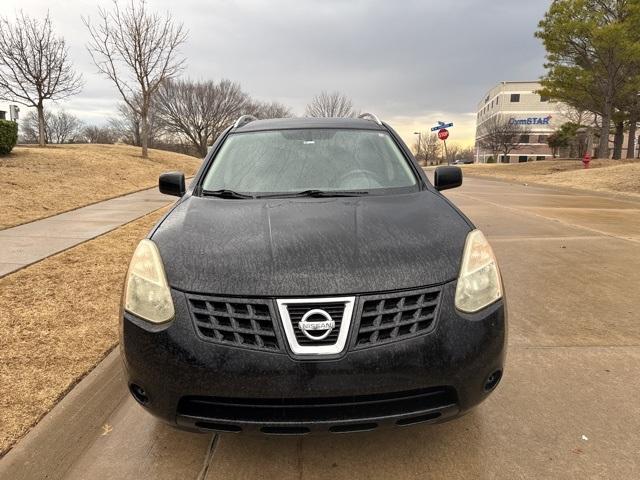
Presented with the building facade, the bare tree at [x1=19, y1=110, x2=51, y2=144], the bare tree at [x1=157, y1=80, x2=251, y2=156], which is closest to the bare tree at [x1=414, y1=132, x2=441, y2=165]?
the building facade

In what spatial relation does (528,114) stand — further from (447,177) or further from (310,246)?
(310,246)

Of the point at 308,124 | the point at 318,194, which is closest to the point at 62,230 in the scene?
the point at 308,124

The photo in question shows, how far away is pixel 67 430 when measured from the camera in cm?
243

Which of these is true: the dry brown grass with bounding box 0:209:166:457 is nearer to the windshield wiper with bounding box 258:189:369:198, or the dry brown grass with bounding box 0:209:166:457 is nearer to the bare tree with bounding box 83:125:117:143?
the windshield wiper with bounding box 258:189:369:198

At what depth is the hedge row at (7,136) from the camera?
573 inches

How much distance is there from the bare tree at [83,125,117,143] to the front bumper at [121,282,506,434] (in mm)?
73766

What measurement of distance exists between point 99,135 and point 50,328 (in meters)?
77.3

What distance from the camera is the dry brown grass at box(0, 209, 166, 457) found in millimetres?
2633

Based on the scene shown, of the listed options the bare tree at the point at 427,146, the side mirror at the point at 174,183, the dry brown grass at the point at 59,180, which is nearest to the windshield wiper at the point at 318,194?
the side mirror at the point at 174,183

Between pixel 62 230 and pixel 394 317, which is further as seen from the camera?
pixel 62 230

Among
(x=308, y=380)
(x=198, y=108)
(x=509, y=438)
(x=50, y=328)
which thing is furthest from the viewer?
(x=198, y=108)

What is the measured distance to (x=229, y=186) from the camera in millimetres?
2934

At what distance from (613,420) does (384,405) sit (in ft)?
5.09

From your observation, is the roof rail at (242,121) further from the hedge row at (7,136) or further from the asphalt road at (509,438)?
the hedge row at (7,136)
